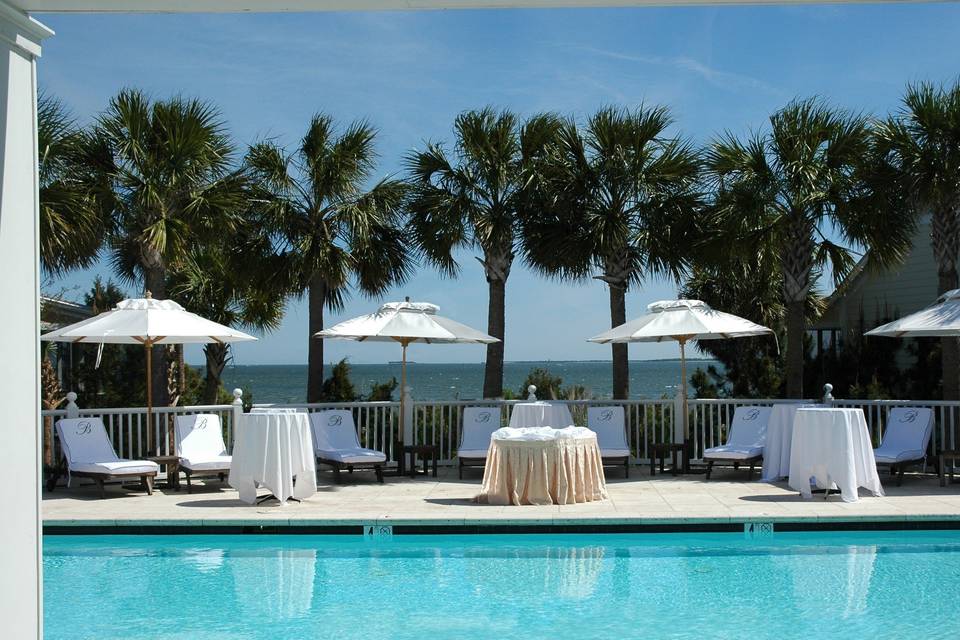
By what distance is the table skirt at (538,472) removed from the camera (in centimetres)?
971

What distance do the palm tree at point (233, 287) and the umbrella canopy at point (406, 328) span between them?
3209 mm

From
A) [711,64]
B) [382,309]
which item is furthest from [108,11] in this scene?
[711,64]

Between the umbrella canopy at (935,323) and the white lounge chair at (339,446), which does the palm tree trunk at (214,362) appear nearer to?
the white lounge chair at (339,446)

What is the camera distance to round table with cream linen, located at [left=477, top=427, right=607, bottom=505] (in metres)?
9.71

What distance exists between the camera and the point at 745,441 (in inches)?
475

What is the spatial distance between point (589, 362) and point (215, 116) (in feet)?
388

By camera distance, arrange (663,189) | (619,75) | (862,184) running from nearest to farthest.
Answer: (862,184) < (663,189) < (619,75)

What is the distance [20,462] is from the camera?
3.29 m

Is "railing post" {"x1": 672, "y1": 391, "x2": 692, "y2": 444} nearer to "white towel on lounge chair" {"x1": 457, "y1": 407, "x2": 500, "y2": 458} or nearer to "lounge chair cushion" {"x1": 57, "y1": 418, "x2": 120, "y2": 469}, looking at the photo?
"white towel on lounge chair" {"x1": 457, "y1": 407, "x2": 500, "y2": 458}

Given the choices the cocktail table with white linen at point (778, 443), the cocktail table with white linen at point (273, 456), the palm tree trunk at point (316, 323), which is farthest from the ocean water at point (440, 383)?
the cocktail table with white linen at point (273, 456)

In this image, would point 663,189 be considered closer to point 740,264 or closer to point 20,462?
point 740,264

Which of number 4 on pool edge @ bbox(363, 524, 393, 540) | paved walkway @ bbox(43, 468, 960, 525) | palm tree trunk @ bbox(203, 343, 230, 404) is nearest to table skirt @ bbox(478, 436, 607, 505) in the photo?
paved walkway @ bbox(43, 468, 960, 525)

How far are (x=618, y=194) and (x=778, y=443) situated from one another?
4862 mm

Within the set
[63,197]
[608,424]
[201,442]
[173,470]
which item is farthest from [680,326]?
[63,197]
